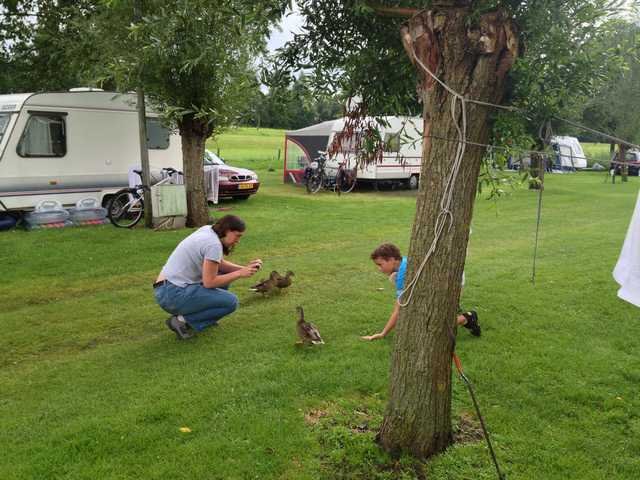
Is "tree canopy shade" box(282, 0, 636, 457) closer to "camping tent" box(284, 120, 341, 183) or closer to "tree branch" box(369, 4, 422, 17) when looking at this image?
"tree branch" box(369, 4, 422, 17)

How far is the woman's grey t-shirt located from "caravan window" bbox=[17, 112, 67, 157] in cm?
788

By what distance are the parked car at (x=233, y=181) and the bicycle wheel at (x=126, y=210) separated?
407cm

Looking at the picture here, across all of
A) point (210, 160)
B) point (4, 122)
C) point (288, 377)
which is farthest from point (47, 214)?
point (288, 377)

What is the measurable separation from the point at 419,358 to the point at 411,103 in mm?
1727

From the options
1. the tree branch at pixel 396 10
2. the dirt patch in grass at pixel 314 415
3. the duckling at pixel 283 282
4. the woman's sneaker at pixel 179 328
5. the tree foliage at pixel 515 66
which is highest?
the tree branch at pixel 396 10

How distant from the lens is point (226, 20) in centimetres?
355

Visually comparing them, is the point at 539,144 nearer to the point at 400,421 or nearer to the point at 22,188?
the point at 400,421

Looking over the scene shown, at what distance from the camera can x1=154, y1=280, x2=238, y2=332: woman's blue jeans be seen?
17.7ft

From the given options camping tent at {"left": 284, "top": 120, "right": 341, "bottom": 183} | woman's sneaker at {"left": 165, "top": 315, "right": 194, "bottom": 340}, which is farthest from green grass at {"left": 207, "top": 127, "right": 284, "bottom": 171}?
woman's sneaker at {"left": 165, "top": 315, "right": 194, "bottom": 340}

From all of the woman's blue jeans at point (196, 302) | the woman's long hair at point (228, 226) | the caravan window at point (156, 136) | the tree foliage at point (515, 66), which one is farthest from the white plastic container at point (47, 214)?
the tree foliage at point (515, 66)

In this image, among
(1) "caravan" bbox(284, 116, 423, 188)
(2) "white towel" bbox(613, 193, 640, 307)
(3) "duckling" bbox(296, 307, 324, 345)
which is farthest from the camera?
(1) "caravan" bbox(284, 116, 423, 188)

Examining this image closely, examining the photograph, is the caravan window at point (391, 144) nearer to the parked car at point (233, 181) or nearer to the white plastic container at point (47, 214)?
the white plastic container at point (47, 214)

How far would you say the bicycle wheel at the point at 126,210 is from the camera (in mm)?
12062

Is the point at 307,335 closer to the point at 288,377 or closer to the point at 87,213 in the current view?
the point at 288,377
